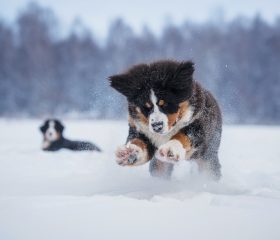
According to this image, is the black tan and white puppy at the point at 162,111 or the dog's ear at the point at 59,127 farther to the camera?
the dog's ear at the point at 59,127

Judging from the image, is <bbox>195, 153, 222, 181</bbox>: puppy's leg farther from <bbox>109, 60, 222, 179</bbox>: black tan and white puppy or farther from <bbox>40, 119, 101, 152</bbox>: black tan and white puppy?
<bbox>40, 119, 101, 152</bbox>: black tan and white puppy

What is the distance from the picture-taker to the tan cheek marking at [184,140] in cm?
502

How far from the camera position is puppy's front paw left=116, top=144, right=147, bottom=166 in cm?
493

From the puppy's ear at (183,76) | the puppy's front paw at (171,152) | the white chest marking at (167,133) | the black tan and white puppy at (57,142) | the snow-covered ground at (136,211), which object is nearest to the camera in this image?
the snow-covered ground at (136,211)

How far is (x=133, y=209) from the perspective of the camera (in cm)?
368

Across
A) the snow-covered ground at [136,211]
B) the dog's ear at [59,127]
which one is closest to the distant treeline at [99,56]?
the dog's ear at [59,127]

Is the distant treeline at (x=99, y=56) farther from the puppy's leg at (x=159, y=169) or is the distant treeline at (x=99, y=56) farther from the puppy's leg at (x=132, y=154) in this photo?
the puppy's leg at (x=132, y=154)

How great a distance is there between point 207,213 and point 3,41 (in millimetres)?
43662

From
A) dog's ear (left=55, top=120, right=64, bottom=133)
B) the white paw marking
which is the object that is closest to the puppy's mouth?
the white paw marking

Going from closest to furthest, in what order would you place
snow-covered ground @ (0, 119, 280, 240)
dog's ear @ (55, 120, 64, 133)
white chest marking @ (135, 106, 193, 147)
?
snow-covered ground @ (0, 119, 280, 240) → white chest marking @ (135, 106, 193, 147) → dog's ear @ (55, 120, 64, 133)

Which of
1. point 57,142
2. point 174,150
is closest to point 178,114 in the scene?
point 174,150

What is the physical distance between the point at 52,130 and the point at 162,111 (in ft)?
24.8

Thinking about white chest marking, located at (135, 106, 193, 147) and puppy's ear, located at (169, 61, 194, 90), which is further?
white chest marking, located at (135, 106, 193, 147)

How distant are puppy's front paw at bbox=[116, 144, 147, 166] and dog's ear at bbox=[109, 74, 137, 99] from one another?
0.64 metres
